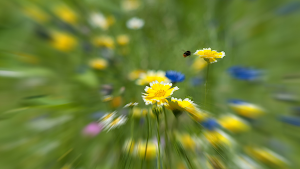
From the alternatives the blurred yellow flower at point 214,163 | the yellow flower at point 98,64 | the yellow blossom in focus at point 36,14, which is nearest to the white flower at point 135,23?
the yellow flower at point 98,64

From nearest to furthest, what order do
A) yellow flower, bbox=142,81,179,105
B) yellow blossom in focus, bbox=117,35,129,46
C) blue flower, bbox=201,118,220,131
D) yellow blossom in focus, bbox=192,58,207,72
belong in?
yellow flower, bbox=142,81,179,105, blue flower, bbox=201,118,220,131, yellow blossom in focus, bbox=192,58,207,72, yellow blossom in focus, bbox=117,35,129,46

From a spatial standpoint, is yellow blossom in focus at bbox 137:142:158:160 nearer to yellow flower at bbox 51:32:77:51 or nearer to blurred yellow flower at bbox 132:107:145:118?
blurred yellow flower at bbox 132:107:145:118

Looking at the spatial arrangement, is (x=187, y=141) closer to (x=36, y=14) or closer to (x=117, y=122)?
(x=117, y=122)

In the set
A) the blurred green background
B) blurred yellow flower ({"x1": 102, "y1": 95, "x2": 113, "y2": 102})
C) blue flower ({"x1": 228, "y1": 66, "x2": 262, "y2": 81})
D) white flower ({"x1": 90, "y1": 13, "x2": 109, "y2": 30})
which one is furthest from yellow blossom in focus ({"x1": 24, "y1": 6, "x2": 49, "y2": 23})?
blue flower ({"x1": 228, "y1": 66, "x2": 262, "y2": 81})

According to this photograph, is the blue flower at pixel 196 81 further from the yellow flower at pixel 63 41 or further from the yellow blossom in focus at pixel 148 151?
the yellow flower at pixel 63 41

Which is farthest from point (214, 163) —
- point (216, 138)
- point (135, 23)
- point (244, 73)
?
point (135, 23)

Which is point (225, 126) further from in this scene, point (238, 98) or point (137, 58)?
point (137, 58)
